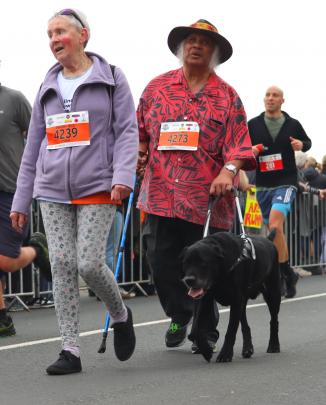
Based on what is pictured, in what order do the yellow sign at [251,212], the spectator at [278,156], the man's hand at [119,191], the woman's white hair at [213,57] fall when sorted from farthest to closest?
the yellow sign at [251,212], the spectator at [278,156], the woman's white hair at [213,57], the man's hand at [119,191]

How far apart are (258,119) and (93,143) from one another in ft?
18.4

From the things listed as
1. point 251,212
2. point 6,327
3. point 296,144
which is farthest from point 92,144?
point 251,212

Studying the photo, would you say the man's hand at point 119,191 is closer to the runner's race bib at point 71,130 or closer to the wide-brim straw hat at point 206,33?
the runner's race bib at point 71,130

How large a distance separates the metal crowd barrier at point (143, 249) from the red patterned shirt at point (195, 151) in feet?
14.3

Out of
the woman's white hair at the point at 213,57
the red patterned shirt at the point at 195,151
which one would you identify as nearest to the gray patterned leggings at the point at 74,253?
the red patterned shirt at the point at 195,151

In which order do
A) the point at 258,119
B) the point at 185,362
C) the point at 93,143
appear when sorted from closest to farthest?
the point at 93,143 < the point at 185,362 < the point at 258,119

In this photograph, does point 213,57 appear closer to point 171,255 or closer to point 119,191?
point 171,255

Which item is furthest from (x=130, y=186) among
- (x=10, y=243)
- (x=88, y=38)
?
(x=10, y=243)

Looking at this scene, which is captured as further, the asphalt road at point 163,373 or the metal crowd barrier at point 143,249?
the metal crowd barrier at point 143,249

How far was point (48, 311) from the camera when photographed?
1073 cm

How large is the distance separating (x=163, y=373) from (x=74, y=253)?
825mm

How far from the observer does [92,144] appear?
613 centimetres

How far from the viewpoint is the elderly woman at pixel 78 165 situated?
6051 millimetres

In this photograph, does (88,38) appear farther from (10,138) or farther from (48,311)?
(48,311)
